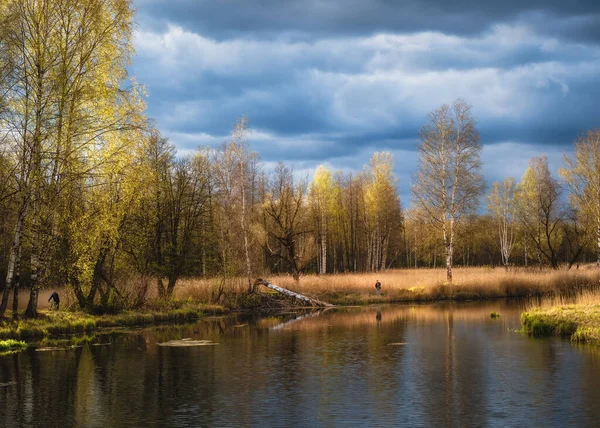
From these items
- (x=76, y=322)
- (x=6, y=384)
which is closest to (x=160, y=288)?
(x=76, y=322)

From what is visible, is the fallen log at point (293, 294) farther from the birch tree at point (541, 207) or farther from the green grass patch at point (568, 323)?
the birch tree at point (541, 207)

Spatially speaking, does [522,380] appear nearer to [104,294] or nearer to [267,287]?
[104,294]

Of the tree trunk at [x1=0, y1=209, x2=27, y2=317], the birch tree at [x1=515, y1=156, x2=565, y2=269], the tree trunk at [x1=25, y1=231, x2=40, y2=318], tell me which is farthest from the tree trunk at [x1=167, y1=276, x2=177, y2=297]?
the birch tree at [x1=515, y1=156, x2=565, y2=269]

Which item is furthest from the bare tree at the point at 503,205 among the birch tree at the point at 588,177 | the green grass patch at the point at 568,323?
the green grass patch at the point at 568,323

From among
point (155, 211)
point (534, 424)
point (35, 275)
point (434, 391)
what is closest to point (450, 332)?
point (434, 391)

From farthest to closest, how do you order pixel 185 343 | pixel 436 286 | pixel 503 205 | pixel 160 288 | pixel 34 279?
pixel 503 205 < pixel 436 286 < pixel 160 288 < pixel 34 279 < pixel 185 343

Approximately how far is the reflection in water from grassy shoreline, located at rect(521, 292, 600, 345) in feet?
3.27

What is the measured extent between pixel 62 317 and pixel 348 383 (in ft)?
57.3

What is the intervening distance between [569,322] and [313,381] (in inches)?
528

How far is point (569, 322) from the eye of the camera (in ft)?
85.0

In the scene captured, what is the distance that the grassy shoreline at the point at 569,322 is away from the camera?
78.6ft

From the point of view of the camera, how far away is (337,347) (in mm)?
24234

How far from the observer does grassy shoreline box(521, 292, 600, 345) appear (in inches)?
944

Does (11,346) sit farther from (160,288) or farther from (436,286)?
(436,286)
